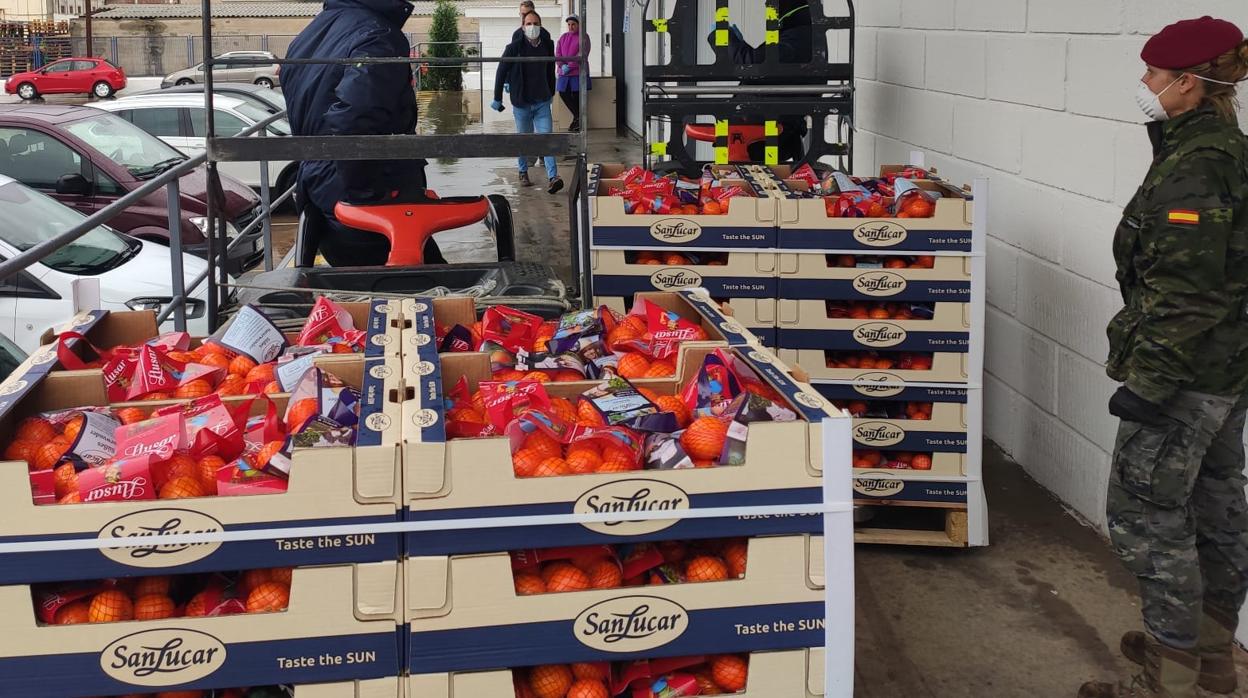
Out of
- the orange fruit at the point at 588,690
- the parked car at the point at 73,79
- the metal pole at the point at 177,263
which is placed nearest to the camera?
the orange fruit at the point at 588,690

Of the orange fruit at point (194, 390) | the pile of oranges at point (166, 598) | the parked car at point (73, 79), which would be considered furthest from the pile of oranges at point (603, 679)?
the parked car at point (73, 79)

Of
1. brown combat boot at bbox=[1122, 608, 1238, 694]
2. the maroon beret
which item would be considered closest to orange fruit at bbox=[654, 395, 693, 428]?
the maroon beret

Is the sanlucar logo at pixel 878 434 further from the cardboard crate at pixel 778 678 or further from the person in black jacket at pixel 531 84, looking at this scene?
the person in black jacket at pixel 531 84

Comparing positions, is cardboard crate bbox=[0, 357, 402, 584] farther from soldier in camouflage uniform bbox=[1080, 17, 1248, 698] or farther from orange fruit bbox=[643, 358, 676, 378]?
soldier in camouflage uniform bbox=[1080, 17, 1248, 698]

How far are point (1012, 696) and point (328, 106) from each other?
407 centimetres

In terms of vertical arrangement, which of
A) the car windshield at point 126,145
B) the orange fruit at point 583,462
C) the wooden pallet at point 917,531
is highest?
the car windshield at point 126,145

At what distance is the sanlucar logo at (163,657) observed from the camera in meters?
2.18

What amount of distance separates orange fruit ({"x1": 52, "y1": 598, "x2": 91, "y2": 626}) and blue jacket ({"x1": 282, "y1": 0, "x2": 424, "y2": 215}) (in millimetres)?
3513

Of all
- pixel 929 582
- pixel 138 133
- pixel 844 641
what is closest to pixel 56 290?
pixel 138 133

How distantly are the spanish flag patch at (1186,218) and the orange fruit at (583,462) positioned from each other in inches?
74.6

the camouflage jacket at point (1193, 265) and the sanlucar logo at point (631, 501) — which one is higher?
the camouflage jacket at point (1193, 265)

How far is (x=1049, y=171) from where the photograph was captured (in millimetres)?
5496

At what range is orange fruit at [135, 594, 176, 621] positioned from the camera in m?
2.22

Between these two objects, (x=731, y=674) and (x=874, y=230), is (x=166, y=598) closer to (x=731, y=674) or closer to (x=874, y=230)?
(x=731, y=674)
